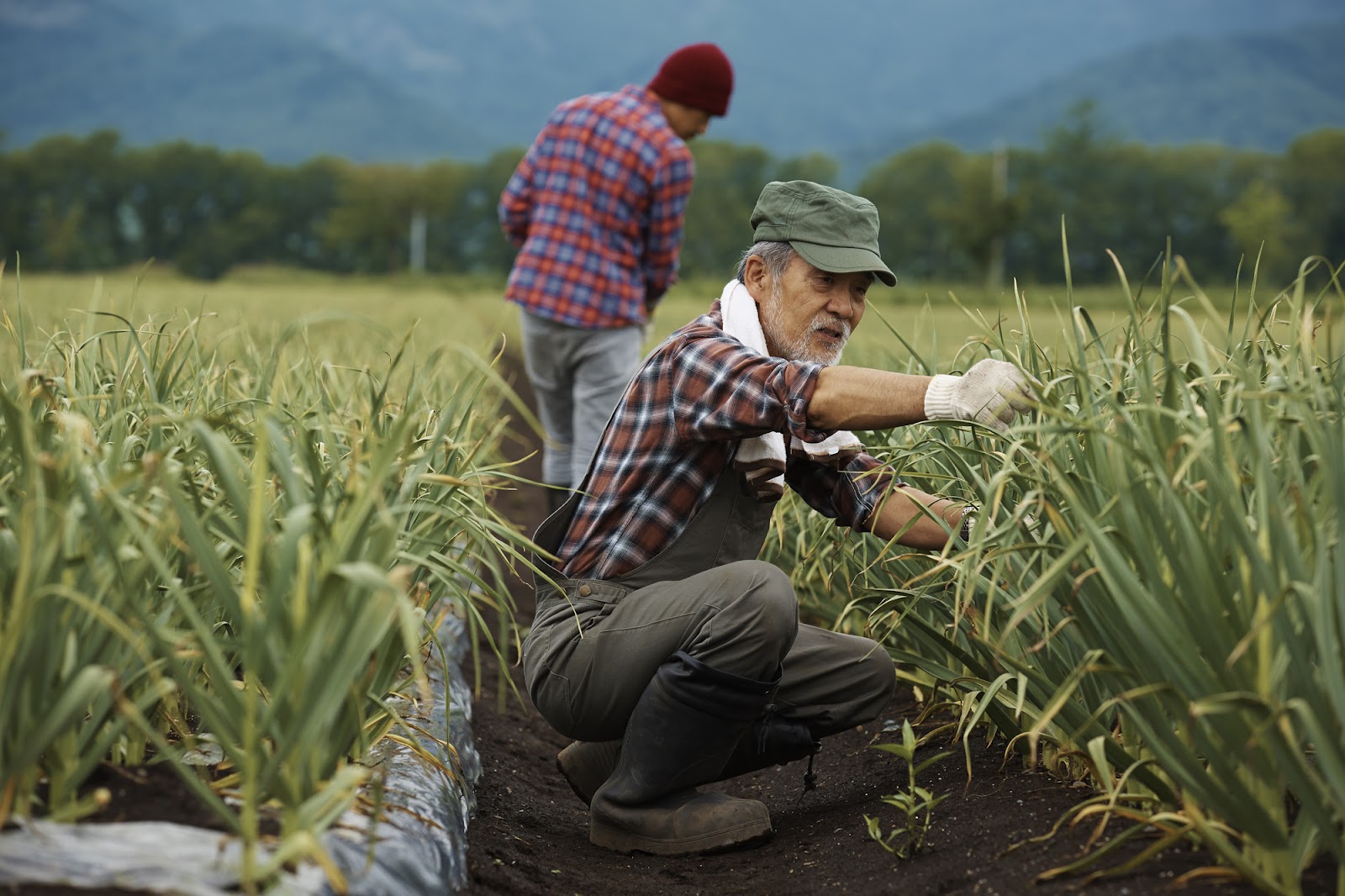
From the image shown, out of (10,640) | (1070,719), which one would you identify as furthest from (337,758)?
(1070,719)

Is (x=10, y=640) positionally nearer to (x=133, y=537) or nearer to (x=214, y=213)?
(x=133, y=537)

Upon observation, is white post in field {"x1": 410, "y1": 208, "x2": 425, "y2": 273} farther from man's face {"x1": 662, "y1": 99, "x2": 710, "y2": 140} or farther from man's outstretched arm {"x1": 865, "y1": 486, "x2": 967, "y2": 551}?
man's outstretched arm {"x1": 865, "y1": 486, "x2": 967, "y2": 551}

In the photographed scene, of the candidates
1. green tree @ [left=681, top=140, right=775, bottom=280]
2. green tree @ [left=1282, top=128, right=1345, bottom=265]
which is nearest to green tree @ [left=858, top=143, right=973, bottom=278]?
green tree @ [left=681, top=140, right=775, bottom=280]

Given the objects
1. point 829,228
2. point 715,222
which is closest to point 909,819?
point 829,228

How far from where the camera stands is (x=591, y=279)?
425 centimetres

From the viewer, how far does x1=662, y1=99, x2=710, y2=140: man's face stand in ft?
14.0

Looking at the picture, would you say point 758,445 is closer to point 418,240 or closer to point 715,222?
point 715,222

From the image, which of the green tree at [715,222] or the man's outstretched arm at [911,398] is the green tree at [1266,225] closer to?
the green tree at [715,222]

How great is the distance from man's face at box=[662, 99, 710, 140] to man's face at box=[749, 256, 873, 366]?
2.15m

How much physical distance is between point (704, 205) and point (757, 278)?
65.1 meters

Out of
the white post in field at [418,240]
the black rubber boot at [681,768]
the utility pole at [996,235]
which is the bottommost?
the white post in field at [418,240]

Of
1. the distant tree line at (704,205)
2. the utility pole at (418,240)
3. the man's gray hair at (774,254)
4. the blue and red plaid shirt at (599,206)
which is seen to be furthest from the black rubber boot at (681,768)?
the utility pole at (418,240)

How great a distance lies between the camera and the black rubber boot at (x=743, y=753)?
2.37 m

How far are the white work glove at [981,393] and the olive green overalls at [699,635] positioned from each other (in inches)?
18.2
